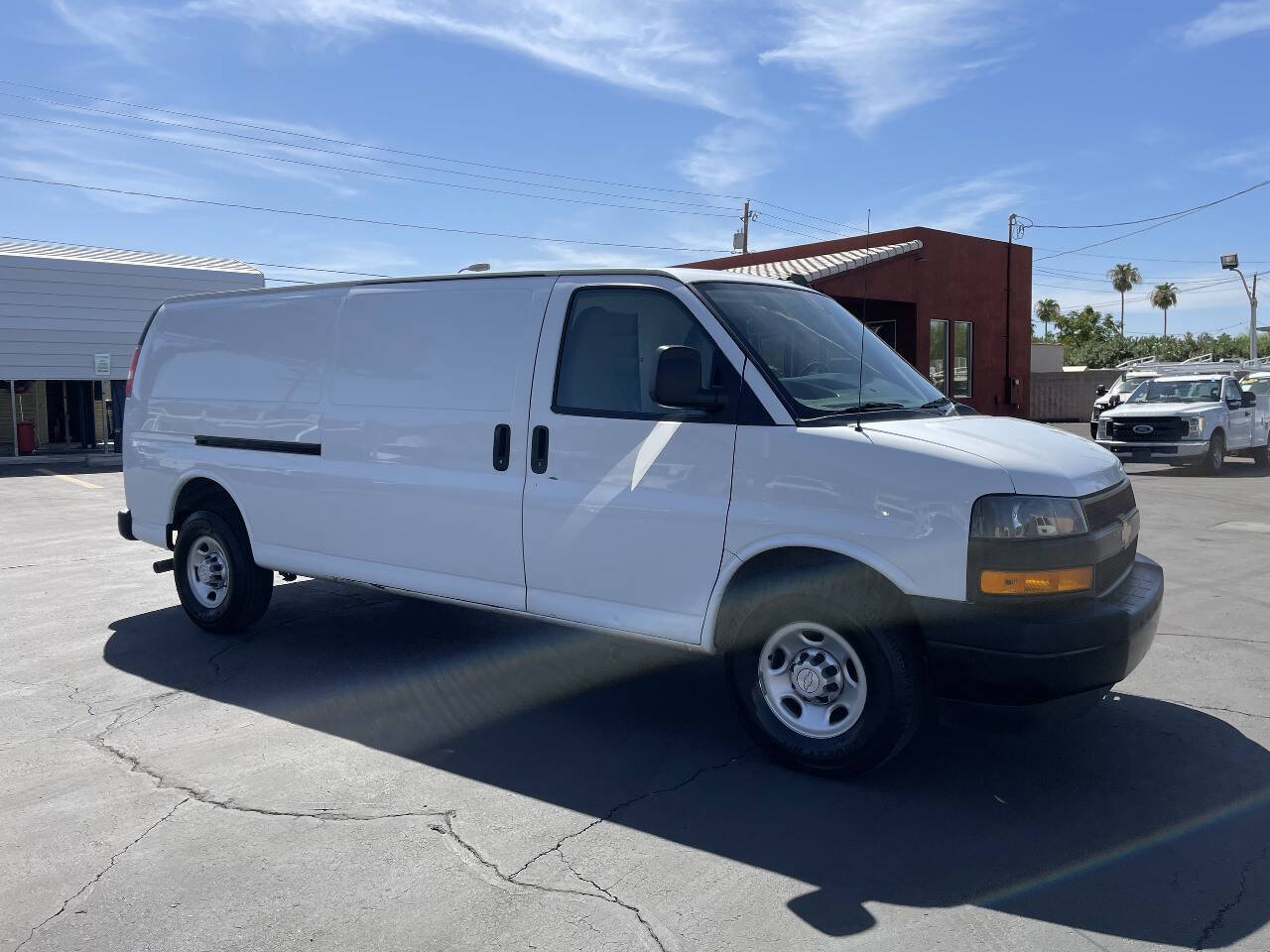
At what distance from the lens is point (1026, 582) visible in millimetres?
4074

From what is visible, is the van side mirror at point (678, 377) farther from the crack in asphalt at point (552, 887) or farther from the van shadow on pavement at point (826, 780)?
the crack in asphalt at point (552, 887)

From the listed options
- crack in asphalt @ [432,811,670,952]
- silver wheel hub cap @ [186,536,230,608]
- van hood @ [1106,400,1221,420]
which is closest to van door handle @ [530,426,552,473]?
crack in asphalt @ [432,811,670,952]

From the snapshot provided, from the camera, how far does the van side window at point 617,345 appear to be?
4.95m

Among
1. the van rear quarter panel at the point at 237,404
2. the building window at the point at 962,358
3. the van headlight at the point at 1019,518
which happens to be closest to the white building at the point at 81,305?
the building window at the point at 962,358

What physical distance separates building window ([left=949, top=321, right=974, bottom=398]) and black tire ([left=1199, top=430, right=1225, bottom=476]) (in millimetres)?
9612

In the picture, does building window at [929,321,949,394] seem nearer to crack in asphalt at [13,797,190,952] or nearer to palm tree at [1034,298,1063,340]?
crack in asphalt at [13,797,190,952]

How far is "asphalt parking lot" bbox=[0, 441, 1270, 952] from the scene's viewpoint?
3.40 m

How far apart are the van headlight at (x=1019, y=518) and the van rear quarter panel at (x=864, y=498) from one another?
0.04 meters

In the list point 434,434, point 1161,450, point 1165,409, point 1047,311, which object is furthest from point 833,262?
point 1047,311

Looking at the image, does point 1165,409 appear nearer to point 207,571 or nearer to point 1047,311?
point 207,571

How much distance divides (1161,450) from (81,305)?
90.4ft

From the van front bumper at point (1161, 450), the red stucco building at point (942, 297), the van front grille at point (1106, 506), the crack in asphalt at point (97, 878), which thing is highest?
the red stucco building at point (942, 297)

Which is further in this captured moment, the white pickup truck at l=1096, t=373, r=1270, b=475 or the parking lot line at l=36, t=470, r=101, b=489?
the parking lot line at l=36, t=470, r=101, b=489

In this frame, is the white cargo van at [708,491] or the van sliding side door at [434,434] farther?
the van sliding side door at [434,434]
